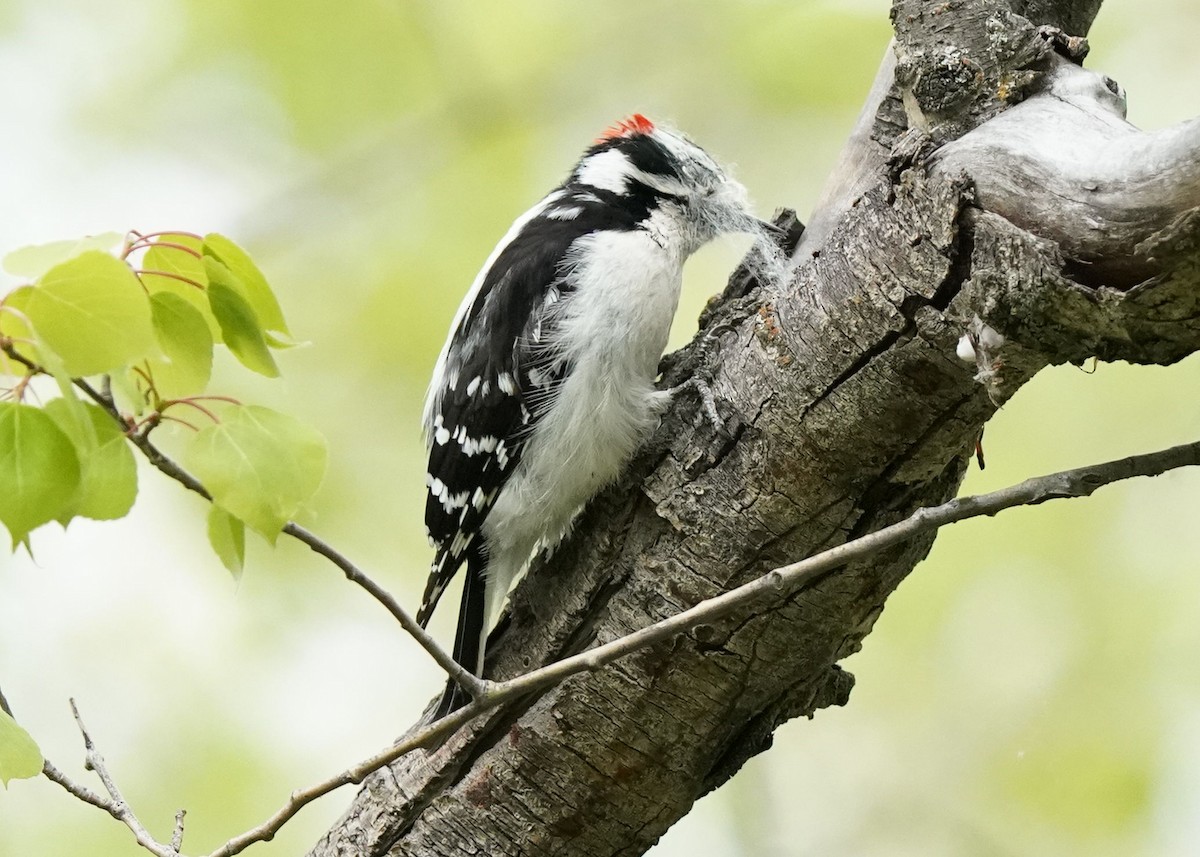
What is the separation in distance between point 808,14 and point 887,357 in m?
2.10

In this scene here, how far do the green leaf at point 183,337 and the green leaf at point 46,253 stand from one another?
0.06 m

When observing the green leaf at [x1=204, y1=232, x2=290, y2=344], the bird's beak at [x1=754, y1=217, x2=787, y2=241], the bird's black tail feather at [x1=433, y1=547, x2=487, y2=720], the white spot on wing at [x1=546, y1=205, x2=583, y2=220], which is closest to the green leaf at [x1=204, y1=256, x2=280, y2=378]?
the green leaf at [x1=204, y1=232, x2=290, y2=344]

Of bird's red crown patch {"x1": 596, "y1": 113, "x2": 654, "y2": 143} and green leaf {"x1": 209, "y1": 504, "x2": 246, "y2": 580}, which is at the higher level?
bird's red crown patch {"x1": 596, "y1": 113, "x2": 654, "y2": 143}

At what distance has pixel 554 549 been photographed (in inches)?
71.6

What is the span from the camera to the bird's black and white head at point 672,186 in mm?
2188

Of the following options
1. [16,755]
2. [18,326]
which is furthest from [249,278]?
[16,755]

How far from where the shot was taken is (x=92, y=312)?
0.84 meters

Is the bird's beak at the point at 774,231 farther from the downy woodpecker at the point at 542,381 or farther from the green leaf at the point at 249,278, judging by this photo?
the green leaf at the point at 249,278

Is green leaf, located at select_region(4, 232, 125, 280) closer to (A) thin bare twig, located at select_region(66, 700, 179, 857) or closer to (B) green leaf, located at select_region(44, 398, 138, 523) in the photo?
(B) green leaf, located at select_region(44, 398, 138, 523)

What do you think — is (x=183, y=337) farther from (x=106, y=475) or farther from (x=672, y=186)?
(x=672, y=186)

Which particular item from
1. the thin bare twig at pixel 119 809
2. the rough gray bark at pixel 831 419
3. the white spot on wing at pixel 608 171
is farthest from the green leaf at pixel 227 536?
→ the white spot on wing at pixel 608 171

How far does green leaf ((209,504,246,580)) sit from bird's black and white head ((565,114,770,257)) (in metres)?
1.30

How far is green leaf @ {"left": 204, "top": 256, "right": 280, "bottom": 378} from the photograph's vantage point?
99cm

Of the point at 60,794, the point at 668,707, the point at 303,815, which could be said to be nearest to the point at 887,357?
the point at 668,707
